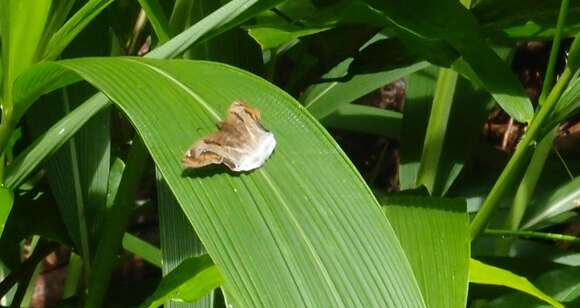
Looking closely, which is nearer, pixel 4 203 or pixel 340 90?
pixel 4 203

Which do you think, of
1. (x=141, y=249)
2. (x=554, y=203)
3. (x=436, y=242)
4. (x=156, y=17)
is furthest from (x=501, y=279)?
(x=141, y=249)

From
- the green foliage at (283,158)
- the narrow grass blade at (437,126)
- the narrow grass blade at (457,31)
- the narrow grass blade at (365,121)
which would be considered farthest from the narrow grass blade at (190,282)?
the narrow grass blade at (365,121)

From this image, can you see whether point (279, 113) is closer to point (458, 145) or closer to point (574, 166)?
point (458, 145)

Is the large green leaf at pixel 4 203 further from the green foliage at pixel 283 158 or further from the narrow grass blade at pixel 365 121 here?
the narrow grass blade at pixel 365 121

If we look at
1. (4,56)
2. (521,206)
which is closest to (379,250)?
(4,56)

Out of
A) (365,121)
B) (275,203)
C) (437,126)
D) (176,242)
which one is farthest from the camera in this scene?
(365,121)

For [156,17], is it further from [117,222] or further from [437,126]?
[437,126]

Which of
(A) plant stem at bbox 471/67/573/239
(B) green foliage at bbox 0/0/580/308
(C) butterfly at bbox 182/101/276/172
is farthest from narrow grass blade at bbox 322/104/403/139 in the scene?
(C) butterfly at bbox 182/101/276/172
